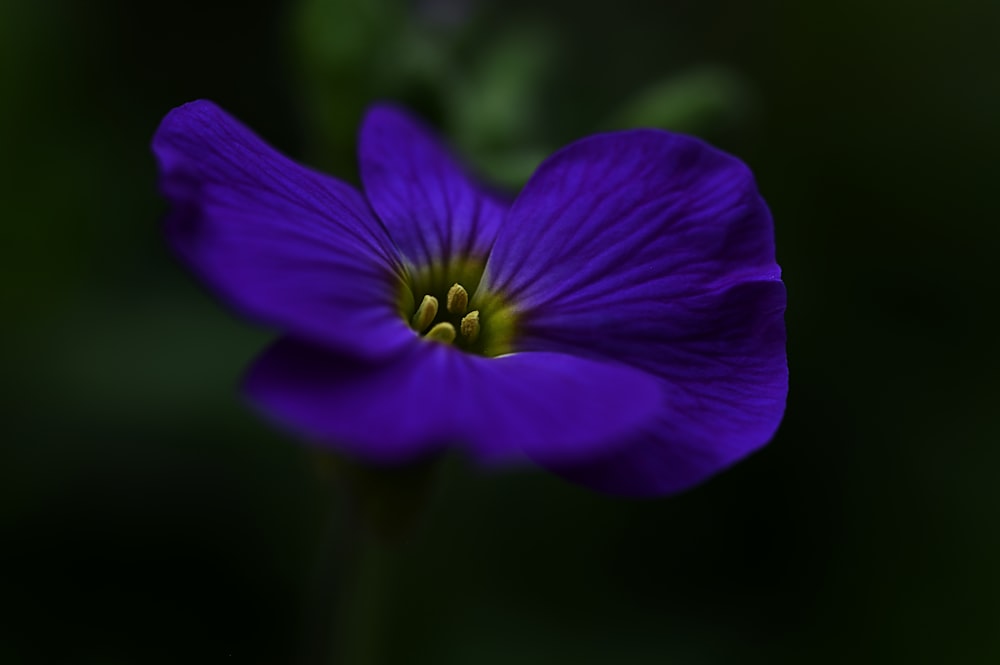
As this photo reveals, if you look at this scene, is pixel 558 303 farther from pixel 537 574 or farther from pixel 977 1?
pixel 977 1

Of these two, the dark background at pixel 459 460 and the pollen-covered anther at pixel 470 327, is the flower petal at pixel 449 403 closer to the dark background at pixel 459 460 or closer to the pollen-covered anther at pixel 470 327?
the pollen-covered anther at pixel 470 327

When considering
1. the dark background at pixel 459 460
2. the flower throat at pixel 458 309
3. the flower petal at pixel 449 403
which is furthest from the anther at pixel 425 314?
the dark background at pixel 459 460

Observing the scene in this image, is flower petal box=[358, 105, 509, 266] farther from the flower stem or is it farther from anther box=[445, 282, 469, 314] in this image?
the flower stem


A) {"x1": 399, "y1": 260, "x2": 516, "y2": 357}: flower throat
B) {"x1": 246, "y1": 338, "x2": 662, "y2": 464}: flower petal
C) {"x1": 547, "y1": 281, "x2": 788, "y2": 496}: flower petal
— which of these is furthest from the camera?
{"x1": 399, "y1": 260, "x2": 516, "y2": 357}: flower throat

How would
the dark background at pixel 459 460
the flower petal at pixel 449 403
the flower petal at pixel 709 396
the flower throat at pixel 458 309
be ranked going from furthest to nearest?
1. the dark background at pixel 459 460
2. the flower throat at pixel 458 309
3. the flower petal at pixel 709 396
4. the flower petal at pixel 449 403

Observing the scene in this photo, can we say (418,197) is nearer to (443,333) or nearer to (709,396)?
(443,333)

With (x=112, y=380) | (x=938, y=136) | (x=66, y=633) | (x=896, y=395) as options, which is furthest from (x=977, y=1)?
(x=66, y=633)

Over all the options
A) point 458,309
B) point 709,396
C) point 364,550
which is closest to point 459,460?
point 364,550

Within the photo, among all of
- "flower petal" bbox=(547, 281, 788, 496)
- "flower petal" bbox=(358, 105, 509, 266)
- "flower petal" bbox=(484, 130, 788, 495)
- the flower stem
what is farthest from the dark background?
"flower petal" bbox=(547, 281, 788, 496)
